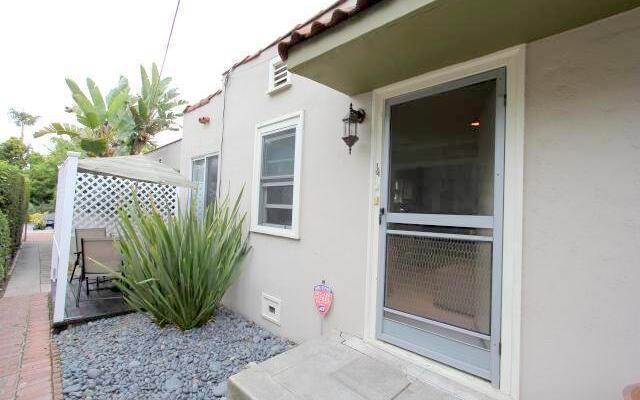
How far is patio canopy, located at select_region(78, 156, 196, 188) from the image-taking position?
4844 mm

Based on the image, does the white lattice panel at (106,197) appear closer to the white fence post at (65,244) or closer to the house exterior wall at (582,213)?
the white fence post at (65,244)

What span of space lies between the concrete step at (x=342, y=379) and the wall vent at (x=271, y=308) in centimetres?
136

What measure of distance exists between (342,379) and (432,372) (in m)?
0.78

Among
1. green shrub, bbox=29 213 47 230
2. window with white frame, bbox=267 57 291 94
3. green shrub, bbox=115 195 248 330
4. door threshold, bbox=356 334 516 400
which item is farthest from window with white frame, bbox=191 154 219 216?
green shrub, bbox=29 213 47 230

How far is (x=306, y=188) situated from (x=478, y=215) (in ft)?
7.01

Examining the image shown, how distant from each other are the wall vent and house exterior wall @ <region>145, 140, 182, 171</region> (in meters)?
5.20

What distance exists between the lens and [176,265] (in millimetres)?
4008

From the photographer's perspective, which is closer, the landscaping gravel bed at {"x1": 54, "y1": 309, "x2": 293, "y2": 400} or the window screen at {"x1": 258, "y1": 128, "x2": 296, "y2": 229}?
the landscaping gravel bed at {"x1": 54, "y1": 309, "x2": 293, "y2": 400}

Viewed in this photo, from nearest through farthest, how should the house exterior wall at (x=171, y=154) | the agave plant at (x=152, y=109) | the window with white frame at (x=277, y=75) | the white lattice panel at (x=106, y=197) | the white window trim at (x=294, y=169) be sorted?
the white window trim at (x=294, y=169), the window with white frame at (x=277, y=75), the white lattice panel at (x=106, y=197), the house exterior wall at (x=171, y=154), the agave plant at (x=152, y=109)

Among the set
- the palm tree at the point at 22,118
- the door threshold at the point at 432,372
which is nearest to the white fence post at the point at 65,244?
the door threshold at the point at 432,372

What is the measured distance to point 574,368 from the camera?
204 centimetres

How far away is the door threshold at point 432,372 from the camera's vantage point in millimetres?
2289

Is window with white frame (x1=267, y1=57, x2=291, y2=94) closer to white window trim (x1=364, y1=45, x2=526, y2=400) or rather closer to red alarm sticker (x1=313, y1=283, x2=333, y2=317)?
white window trim (x1=364, y1=45, x2=526, y2=400)

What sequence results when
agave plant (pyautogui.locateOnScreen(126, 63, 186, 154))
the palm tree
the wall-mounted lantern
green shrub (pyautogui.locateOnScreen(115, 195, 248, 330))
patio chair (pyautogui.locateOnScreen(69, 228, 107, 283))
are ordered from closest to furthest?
the wall-mounted lantern
green shrub (pyautogui.locateOnScreen(115, 195, 248, 330))
patio chair (pyautogui.locateOnScreen(69, 228, 107, 283))
agave plant (pyautogui.locateOnScreen(126, 63, 186, 154))
the palm tree
